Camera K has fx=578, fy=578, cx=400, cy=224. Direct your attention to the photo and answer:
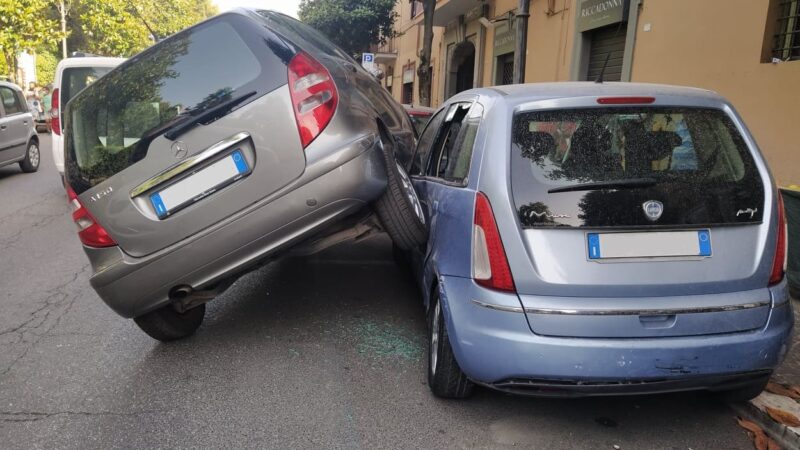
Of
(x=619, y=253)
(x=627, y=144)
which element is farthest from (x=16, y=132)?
(x=619, y=253)

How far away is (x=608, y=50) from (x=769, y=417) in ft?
26.9

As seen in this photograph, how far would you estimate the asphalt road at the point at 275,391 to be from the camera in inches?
106

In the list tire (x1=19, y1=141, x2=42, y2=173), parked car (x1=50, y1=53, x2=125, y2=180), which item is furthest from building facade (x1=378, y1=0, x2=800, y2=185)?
tire (x1=19, y1=141, x2=42, y2=173)

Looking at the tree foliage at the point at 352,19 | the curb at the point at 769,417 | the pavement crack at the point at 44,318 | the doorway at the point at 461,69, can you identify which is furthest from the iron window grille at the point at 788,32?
the tree foliage at the point at 352,19

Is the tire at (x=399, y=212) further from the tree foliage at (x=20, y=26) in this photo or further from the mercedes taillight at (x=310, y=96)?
the tree foliage at (x=20, y=26)

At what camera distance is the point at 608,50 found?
9750mm

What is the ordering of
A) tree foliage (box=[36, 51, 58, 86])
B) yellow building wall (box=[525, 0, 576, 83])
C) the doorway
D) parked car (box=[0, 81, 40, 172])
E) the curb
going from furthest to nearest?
tree foliage (box=[36, 51, 58, 86]) → the doorway → yellow building wall (box=[525, 0, 576, 83]) → parked car (box=[0, 81, 40, 172]) → the curb

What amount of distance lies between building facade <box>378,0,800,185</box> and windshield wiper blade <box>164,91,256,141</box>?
302 cm

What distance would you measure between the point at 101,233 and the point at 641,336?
108 inches

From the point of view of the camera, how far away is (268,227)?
9.94 ft

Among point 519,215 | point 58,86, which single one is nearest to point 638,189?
point 519,215

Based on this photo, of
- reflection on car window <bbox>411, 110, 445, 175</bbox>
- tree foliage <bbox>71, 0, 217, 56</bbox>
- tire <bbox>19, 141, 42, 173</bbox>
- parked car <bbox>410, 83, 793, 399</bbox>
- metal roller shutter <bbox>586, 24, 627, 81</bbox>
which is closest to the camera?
parked car <bbox>410, 83, 793, 399</bbox>

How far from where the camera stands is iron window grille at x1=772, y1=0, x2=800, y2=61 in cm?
599

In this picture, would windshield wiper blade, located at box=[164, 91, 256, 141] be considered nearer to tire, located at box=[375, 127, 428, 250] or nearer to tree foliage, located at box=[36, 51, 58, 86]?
tire, located at box=[375, 127, 428, 250]
